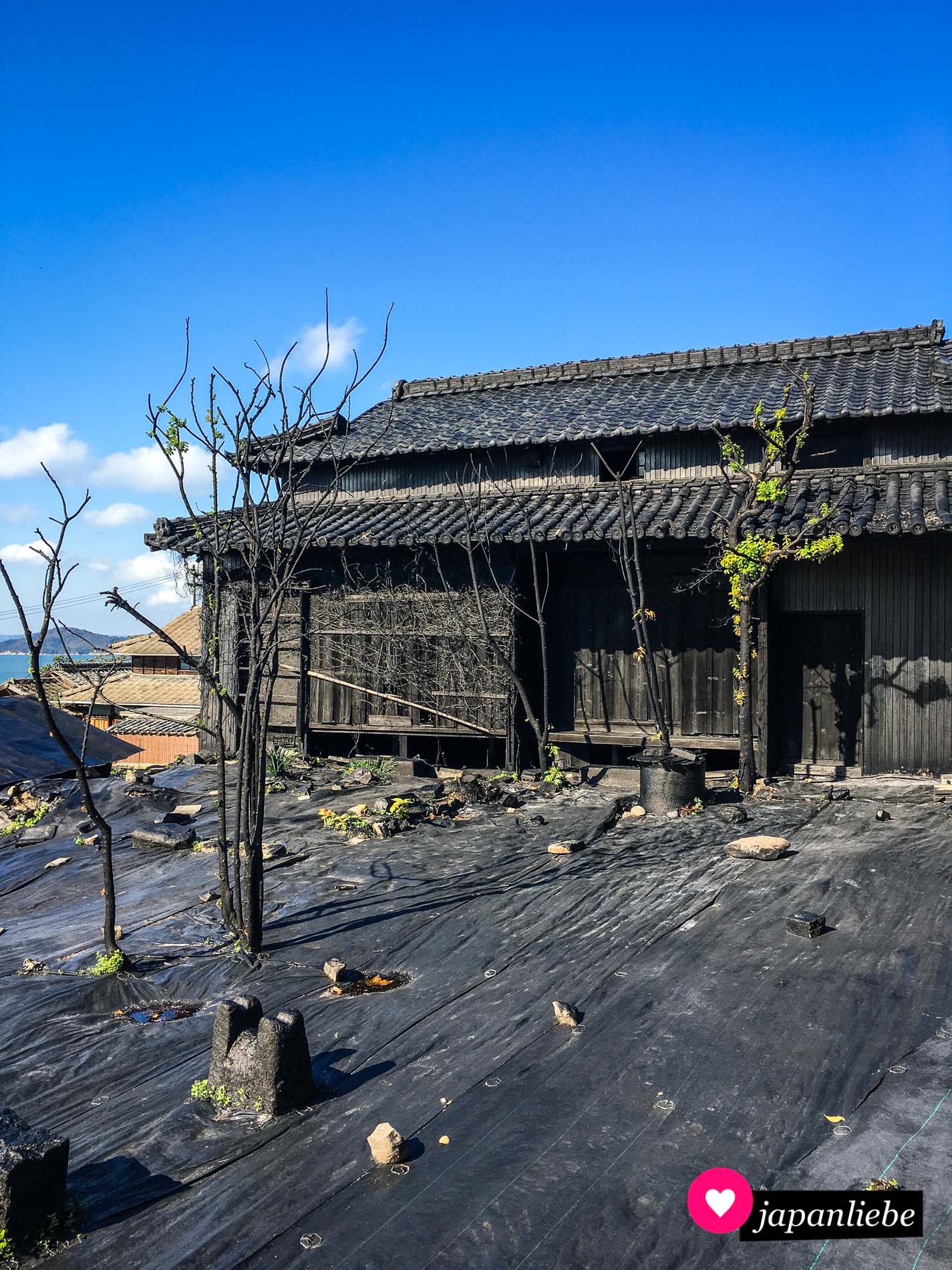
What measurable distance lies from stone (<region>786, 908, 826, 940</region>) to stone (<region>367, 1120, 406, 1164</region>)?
9.62 feet

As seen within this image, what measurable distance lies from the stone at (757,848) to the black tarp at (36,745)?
8.52m

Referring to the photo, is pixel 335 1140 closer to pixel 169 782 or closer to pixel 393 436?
pixel 169 782

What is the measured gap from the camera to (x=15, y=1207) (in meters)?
3.16

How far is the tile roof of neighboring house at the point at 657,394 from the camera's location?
11477 millimetres

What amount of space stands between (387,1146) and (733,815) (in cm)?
554

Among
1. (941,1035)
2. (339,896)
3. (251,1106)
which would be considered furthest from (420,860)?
(941,1035)

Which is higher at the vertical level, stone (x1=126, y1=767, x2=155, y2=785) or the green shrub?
stone (x1=126, y1=767, x2=155, y2=785)

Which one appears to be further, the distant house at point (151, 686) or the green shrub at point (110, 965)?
the distant house at point (151, 686)

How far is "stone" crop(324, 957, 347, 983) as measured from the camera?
536 cm

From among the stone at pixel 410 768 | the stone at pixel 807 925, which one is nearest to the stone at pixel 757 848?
the stone at pixel 807 925

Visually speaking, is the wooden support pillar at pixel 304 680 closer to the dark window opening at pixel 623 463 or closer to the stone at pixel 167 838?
the stone at pixel 167 838

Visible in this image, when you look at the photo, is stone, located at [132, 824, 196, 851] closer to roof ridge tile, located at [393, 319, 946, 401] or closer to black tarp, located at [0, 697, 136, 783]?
black tarp, located at [0, 697, 136, 783]

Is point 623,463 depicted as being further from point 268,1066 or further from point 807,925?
point 268,1066

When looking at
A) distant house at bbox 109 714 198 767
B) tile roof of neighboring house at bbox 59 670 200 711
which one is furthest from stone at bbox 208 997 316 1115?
tile roof of neighboring house at bbox 59 670 200 711
